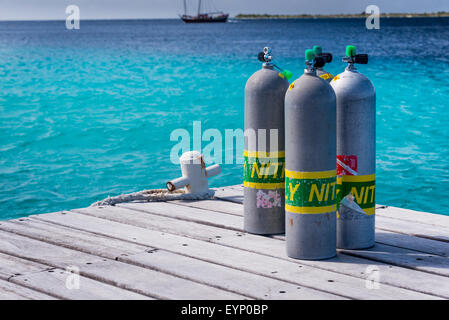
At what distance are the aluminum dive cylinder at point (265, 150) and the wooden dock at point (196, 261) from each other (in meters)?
0.13

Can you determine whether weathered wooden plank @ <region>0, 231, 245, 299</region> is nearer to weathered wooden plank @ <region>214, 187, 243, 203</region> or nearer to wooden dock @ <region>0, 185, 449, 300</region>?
wooden dock @ <region>0, 185, 449, 300</region>

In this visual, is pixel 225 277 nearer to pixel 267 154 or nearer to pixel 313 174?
pixel 313 174

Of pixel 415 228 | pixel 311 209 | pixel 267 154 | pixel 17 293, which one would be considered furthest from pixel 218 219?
pixel 17 293

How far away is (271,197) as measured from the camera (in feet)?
12.1

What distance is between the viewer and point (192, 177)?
473 cm

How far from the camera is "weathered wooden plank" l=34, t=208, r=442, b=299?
2836 millimetres

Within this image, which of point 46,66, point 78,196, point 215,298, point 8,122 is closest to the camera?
point 215,298

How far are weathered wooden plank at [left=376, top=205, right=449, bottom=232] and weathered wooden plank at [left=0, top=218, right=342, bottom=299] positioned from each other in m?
1.46

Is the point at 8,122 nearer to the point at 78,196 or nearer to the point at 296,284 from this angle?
the point at 78,196

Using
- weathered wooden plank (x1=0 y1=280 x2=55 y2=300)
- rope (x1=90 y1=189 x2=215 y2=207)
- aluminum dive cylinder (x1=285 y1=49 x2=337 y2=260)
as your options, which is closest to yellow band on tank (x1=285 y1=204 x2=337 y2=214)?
aluminum dive cylinder (x1=285 y1=49 x2=337 y2=260)
